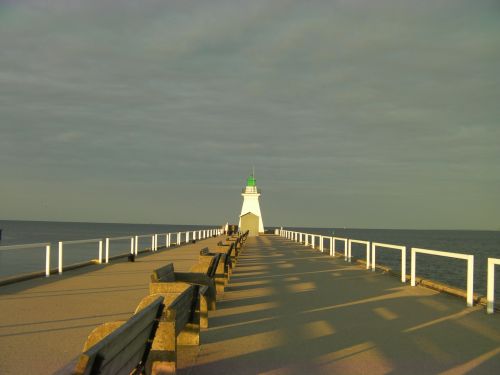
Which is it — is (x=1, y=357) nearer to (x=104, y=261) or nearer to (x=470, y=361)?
(x=470, y=361)

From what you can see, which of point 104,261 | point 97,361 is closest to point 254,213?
point 104,261

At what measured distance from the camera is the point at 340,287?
12.9 m

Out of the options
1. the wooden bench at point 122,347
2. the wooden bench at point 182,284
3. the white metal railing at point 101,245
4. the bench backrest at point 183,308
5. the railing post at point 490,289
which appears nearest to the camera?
the wooden bench at point 122,347

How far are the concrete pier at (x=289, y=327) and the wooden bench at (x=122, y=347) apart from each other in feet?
3.98

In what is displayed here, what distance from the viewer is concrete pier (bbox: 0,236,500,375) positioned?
19.4 ft

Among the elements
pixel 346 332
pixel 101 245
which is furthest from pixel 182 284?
pixel 101 245

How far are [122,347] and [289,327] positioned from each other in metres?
4.72

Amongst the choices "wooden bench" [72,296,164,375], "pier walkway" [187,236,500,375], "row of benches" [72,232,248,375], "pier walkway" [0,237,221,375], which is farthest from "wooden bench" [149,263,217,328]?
"wooden bench" [72,296,164,375]

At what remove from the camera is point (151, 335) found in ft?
15.1

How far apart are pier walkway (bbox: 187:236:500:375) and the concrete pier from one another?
0.04 feet

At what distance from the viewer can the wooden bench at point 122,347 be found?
296 cm

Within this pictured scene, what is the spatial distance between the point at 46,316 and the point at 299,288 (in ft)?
18.5

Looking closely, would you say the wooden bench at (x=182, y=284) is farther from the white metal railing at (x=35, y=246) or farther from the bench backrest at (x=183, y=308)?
the white metal railing at (x=35, y=246)

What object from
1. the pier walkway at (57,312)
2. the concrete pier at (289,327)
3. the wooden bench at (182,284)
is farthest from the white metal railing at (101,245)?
the wooden bench at (182,284)
